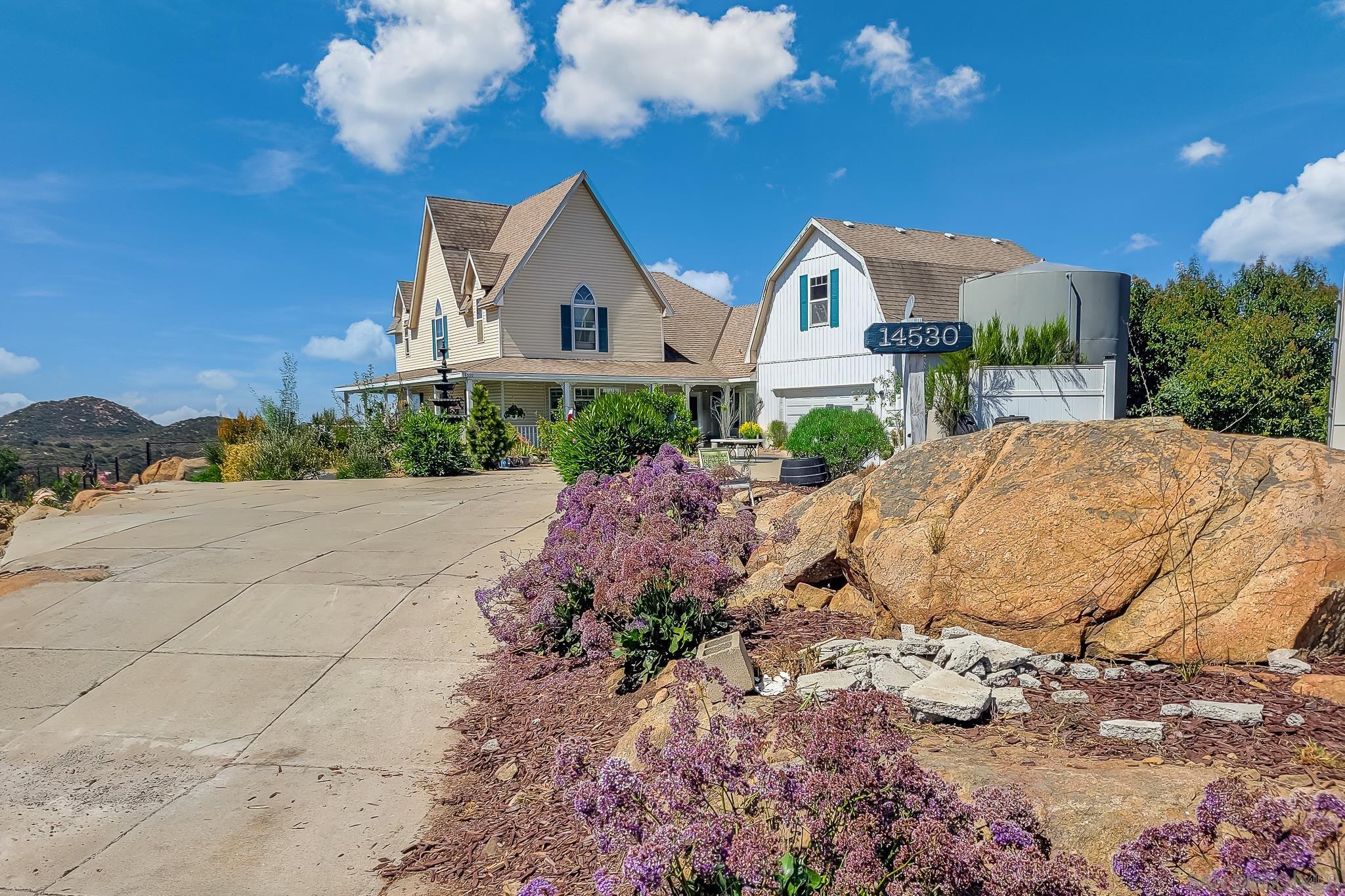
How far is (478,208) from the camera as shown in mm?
31594

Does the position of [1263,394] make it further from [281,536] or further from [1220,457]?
[281,536]

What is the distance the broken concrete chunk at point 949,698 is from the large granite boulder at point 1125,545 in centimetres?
90

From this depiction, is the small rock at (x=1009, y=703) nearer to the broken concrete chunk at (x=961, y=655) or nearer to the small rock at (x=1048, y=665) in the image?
the broken concrete chunk at (x=961, y=655)

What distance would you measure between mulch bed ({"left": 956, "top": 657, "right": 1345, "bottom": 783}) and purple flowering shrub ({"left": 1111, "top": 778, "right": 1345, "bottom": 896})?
73 centimetres

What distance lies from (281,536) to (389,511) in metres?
2.13

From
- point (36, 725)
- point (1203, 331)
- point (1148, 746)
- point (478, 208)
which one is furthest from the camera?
point (478, 208)

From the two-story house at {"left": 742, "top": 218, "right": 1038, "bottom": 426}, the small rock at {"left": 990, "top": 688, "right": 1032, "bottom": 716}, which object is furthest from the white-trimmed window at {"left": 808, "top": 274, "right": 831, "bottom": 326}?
the small rock at {"left": 990, "top": 688, "right": 1032, "bottom": 716}

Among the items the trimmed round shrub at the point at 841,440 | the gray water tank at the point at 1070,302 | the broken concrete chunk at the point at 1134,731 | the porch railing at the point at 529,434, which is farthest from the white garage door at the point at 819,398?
the broken concrete chunk at the point at 1134,731

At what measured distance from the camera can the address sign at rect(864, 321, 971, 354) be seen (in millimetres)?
15414

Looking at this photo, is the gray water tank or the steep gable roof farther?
the steep gable roof

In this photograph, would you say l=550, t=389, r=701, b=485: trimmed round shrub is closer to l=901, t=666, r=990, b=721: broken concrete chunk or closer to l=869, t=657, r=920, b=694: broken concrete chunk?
l=869, t=657, r=920, b=694: broken concrete chunk

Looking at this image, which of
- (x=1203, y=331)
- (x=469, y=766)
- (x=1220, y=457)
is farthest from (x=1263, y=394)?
(x=469, y=766)

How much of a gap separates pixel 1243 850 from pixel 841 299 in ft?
76.0

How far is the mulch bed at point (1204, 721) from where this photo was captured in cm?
304
